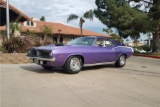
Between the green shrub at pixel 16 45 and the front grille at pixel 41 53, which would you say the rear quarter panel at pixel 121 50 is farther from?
the green shrub at pixel 16 45

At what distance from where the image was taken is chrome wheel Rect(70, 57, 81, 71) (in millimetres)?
9117

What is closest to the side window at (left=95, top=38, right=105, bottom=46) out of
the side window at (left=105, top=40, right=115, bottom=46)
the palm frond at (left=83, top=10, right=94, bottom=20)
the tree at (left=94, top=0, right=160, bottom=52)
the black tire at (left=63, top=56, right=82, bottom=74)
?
the side window at (left=105, top=40, right=115, bottom=46)

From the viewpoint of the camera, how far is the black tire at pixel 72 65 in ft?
29.5

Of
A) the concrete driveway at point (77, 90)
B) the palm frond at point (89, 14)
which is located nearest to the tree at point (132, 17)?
the palm frond at point (89, 14)

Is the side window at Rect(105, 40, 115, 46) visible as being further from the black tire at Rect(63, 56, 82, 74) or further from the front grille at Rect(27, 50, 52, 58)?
the front grille at Rect(27, 50, 52, 58)

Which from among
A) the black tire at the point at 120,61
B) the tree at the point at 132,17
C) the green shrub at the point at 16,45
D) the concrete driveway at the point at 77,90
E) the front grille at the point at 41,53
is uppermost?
the tree at the point at 132,17

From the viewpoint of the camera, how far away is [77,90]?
6.66 metres

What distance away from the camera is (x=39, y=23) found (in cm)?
4131

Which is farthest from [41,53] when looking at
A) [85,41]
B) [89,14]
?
[89,14]

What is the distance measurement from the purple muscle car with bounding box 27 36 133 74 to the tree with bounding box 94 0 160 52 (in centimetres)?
Answer: 1090

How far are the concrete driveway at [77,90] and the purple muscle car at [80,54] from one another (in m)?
0.46

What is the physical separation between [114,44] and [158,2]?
12.4 m

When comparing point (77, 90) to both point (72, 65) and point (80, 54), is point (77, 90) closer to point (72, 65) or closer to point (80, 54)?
point (72, 65)

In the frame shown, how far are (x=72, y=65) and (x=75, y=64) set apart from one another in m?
0.16
